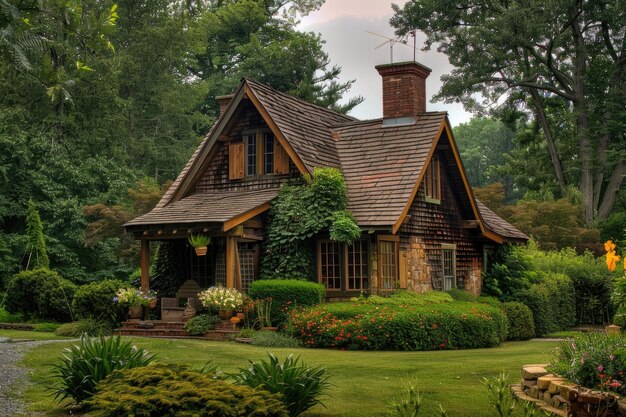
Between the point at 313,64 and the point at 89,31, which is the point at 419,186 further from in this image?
the point at 313,64

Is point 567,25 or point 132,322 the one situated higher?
point 567,25

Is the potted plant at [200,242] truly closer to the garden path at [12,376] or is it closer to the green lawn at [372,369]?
the green lawn at [372,369]

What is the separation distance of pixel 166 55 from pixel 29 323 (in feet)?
80.8

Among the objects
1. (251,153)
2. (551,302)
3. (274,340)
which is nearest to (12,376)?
(274,340)

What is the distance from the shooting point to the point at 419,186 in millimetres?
23922

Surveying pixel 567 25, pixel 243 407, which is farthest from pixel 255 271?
pixel 567 25

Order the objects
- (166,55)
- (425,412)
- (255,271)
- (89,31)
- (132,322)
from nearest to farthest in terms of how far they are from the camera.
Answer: (89,31), (425,412), (132,322), (255,271), (166,55)

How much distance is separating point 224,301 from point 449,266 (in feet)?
27.5

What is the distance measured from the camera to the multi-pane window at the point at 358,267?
22.5m

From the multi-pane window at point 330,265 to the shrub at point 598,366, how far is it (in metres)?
12.4

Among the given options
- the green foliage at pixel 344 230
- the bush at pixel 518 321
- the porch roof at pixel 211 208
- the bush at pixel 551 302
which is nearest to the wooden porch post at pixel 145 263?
the porch roof at pixel 211 208

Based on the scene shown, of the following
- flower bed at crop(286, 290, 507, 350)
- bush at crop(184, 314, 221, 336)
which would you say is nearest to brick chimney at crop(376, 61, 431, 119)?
flower bed at crop(286, 290, 507, 350)

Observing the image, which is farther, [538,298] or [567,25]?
[567,25]

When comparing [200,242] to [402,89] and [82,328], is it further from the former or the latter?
[402,89]
